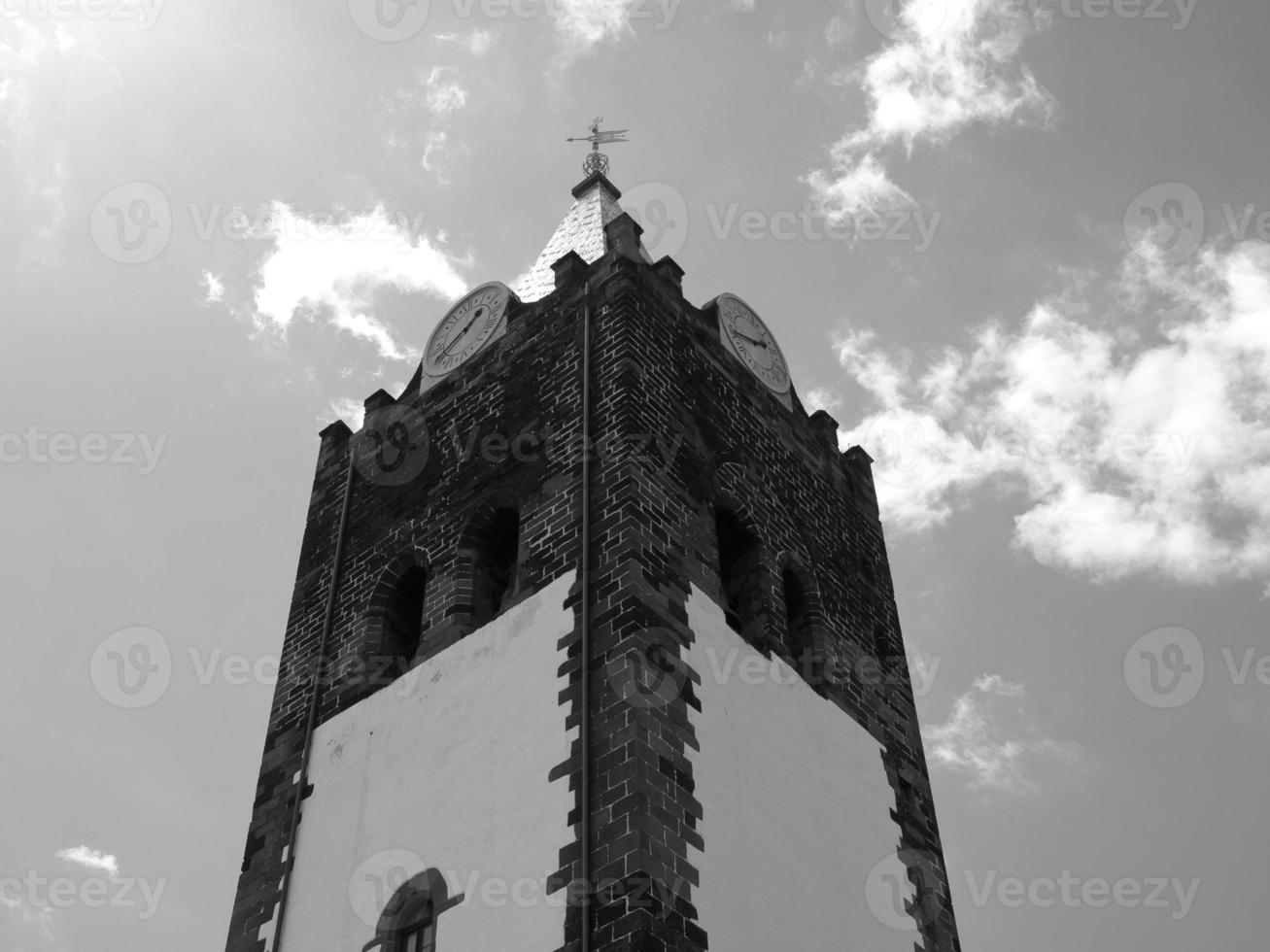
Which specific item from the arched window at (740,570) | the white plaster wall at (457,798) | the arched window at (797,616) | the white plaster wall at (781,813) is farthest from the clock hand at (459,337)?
the white plaster wall at (781,813)

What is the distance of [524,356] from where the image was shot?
71.1 ft

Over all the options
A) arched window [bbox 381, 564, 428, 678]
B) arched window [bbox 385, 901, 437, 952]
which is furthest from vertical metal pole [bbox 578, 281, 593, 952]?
arched window [bbox 381, 564, 428, 678]

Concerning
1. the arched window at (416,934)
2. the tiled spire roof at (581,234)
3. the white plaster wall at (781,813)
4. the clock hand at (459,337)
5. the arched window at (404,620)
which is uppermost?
the tiled spire roof at (581,234)

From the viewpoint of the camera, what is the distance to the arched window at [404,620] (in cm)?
1966

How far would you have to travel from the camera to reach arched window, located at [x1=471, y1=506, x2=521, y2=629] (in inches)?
761

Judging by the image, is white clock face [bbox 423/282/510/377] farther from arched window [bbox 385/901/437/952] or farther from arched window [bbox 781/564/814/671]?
arched window [bbox 385/901/437/952]

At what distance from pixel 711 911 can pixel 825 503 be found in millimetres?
9636

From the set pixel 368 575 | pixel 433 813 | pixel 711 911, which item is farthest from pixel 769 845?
pixel 368 575

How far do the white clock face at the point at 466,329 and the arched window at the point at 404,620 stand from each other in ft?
12.6

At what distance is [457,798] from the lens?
16.4m

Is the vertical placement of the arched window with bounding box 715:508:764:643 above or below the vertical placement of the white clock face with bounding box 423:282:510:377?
below

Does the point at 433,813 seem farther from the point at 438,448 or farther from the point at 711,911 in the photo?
the point at 438,448

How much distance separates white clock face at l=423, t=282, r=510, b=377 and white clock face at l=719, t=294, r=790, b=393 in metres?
3.43

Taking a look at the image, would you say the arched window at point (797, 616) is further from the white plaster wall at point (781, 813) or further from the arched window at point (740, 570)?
the white plaster wall at point (781, 813)
